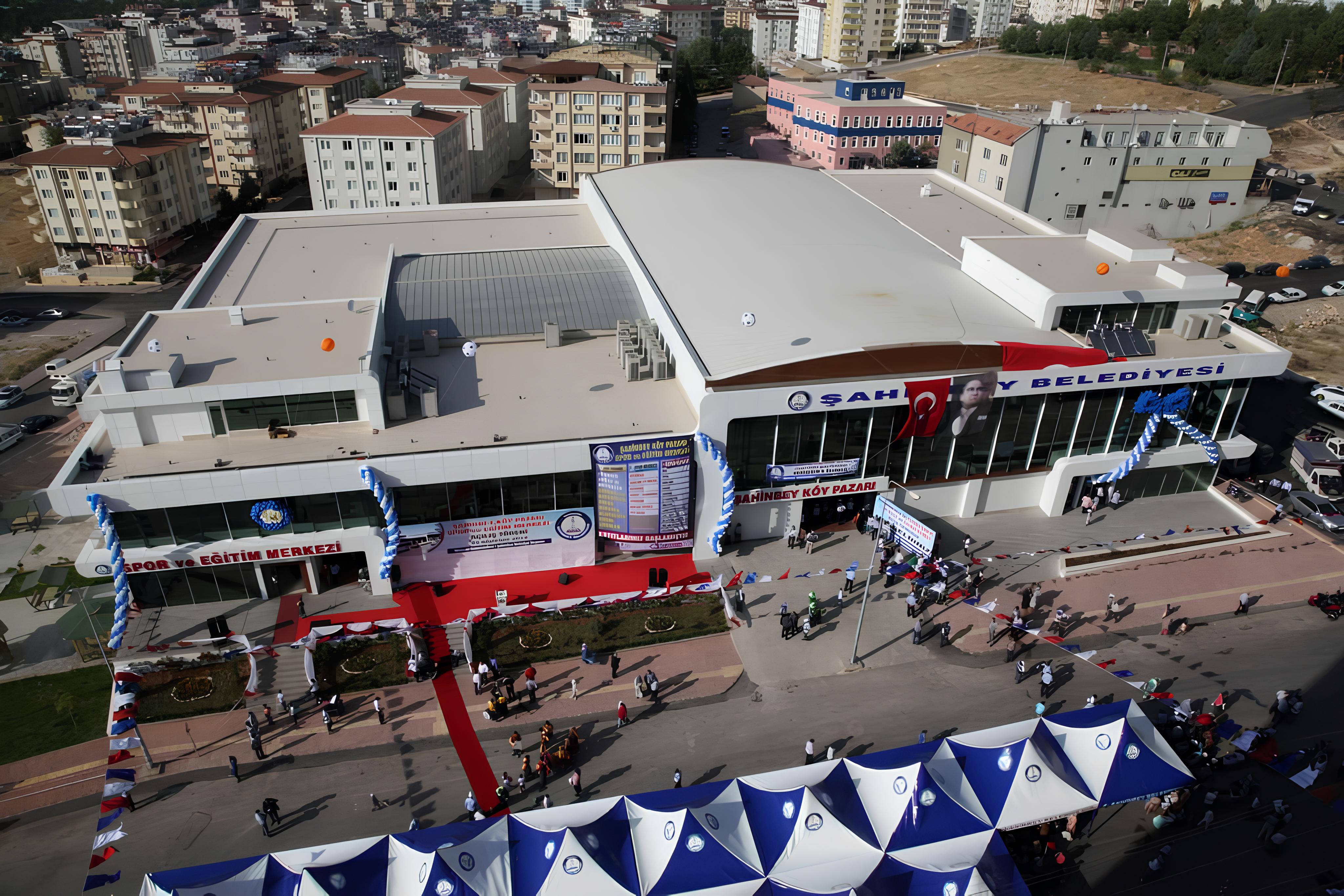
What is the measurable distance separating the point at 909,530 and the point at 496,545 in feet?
56.8

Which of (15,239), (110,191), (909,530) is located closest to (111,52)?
(15,239)

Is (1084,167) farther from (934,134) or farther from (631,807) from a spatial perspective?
(631,807)

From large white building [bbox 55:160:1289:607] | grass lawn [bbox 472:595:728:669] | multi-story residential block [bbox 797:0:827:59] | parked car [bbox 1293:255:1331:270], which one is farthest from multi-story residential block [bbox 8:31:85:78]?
parked car [bbox 1293:255:1331:270]

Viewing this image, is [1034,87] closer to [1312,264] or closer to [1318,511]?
[1312,264]

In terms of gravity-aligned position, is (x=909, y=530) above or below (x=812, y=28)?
below

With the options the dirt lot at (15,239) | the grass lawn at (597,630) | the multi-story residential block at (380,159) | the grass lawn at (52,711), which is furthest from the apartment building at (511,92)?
the grass lawn at (52,711)

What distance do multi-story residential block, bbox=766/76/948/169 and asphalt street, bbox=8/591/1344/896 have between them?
86.4 m

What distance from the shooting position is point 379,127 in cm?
8612

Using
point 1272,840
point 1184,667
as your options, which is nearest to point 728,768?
point 1272,840

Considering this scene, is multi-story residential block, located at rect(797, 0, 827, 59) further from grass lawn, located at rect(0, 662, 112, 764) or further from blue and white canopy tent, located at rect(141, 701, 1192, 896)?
grass lawn, located at rect(0, 662, 112, 764)

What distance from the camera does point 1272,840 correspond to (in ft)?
87.9

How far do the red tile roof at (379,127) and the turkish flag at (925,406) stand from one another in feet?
208

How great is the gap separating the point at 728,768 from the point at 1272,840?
55.6 feet

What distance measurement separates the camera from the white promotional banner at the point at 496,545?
36750mm
